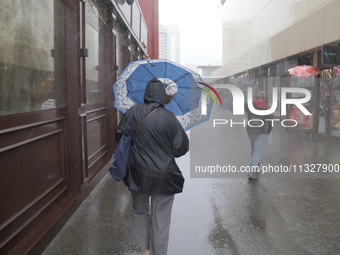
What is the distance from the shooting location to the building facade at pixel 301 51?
11578 mm

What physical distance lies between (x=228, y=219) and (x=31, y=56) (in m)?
3.34

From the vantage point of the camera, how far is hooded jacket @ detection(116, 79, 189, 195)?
10.1 feet

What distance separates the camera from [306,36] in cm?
1340

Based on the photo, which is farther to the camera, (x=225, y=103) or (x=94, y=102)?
(x=225, y=103)

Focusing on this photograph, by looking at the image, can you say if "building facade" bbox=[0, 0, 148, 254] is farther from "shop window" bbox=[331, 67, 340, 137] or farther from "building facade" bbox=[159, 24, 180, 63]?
"building facade" bbox=[159, 24, 180, 63]

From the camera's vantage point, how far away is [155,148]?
3.10 m

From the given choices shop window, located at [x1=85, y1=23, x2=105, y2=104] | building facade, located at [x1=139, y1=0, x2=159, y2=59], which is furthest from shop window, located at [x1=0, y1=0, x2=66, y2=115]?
building facade, located at [x1=139, y1=0, x2=159, y2=59]

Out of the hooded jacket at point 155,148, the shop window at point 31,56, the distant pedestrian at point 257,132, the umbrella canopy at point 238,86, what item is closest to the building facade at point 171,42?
the umbrella canopy at point 238,86

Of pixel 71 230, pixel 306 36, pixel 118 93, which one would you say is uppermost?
pixel 306 36

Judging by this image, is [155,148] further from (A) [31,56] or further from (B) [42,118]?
(A) [31,56]

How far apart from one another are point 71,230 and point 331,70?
39.4 feet

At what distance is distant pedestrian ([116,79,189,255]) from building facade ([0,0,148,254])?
3.85 feet

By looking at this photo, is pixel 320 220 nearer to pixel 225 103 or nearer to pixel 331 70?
pixel 225 103

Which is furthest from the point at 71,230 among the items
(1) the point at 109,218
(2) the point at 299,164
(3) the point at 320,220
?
(2) the point at 299,164
